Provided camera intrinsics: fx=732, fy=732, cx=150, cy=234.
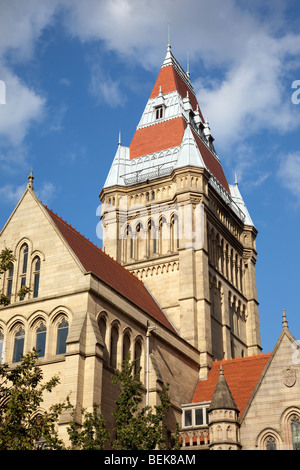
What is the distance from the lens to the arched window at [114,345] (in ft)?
122

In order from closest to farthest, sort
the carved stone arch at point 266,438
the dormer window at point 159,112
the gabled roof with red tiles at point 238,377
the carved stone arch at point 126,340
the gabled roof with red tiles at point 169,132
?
the carved stone arch at point 266,438
the carved stone arch at point 126,340
the gabled roof with red tiles at point 238,377
the gabled roof with red tiles at point 169,132
the dormer window at point 159,112

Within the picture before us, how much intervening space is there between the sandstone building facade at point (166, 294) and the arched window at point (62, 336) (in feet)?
0.20

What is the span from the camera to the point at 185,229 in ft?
169

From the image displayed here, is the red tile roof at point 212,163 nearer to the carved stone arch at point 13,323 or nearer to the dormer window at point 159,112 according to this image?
the dormer window at point 159,112

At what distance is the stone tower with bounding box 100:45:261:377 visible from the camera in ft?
163

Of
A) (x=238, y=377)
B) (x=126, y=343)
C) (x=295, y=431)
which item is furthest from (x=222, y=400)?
(x=238, y=377)

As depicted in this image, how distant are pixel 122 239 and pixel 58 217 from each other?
12.3 m

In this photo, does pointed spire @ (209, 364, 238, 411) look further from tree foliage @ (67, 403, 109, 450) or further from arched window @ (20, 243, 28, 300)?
arched window @ (20, 243, 28, 300)

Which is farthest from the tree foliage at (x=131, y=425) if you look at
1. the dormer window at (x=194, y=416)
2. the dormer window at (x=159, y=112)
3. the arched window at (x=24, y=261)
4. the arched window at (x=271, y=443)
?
the dormer window at (x=159, y=112)

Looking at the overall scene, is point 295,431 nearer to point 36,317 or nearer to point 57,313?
point 57,313

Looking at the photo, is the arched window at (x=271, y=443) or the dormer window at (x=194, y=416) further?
the dormer window at (x=194, y=416)

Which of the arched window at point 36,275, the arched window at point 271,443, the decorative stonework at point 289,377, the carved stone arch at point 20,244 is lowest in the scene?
the arched window at point 271,443

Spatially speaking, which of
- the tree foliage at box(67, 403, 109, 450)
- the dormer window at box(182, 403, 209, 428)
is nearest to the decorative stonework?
the dormer window at box(182, 403, 209, 428)

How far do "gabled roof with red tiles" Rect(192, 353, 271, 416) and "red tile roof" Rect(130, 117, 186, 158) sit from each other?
1934 cm
